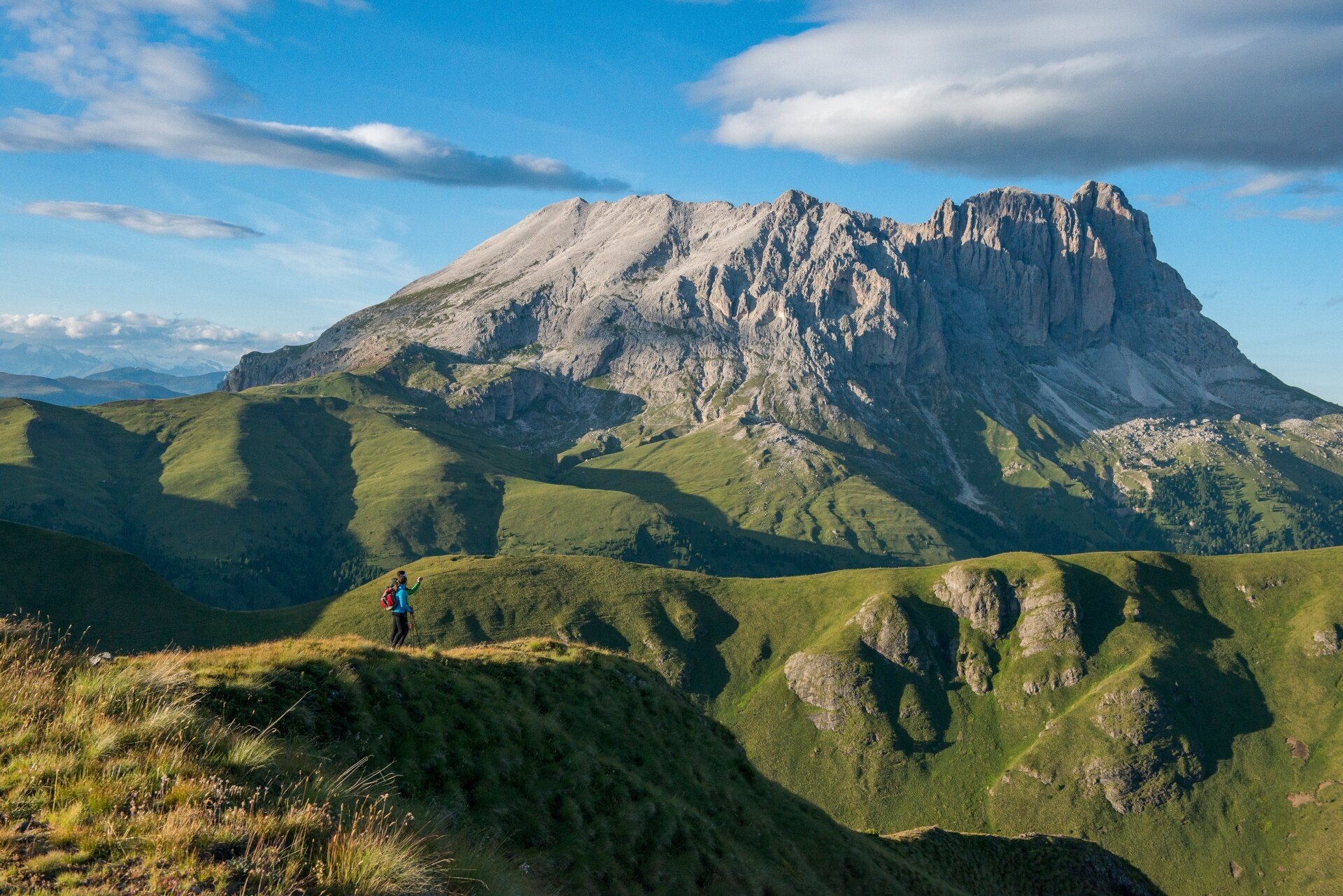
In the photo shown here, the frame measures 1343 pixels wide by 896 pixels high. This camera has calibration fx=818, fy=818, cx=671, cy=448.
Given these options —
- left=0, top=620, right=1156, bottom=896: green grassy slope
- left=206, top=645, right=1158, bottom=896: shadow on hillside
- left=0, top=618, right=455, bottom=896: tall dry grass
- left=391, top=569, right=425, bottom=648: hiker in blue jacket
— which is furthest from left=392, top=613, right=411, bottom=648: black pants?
left=0, top=618, right=455, bottom=896: tall dry grass

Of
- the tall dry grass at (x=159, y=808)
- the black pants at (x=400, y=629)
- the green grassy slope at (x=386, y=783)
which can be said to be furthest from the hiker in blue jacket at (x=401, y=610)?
the tall dry grass at (x=159, y=808)

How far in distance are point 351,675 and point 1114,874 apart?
111809 mm

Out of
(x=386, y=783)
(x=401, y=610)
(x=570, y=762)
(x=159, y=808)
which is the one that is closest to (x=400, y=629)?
(x=401, y=610)

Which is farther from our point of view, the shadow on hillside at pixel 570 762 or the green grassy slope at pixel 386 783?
the shadow on hillside at pixel 570 762

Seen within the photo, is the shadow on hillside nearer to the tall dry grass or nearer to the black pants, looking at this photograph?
the black pants

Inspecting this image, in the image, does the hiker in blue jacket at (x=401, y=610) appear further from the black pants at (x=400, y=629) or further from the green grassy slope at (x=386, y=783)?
the green grassy slope at (x=386, y=783)

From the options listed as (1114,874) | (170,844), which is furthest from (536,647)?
(1114,874)

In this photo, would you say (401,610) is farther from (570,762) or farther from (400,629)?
(570,762)

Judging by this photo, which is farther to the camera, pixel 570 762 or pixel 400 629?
pixel 400 629

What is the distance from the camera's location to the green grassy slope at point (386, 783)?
13633 millimetres

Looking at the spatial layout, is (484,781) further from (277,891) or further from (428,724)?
(277,891)

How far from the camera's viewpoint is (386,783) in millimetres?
24188

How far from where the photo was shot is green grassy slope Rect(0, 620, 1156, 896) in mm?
13633

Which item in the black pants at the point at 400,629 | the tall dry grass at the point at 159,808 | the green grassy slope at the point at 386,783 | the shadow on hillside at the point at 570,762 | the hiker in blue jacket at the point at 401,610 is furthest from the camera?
the hiker in blue jacket at the point at 401,610
